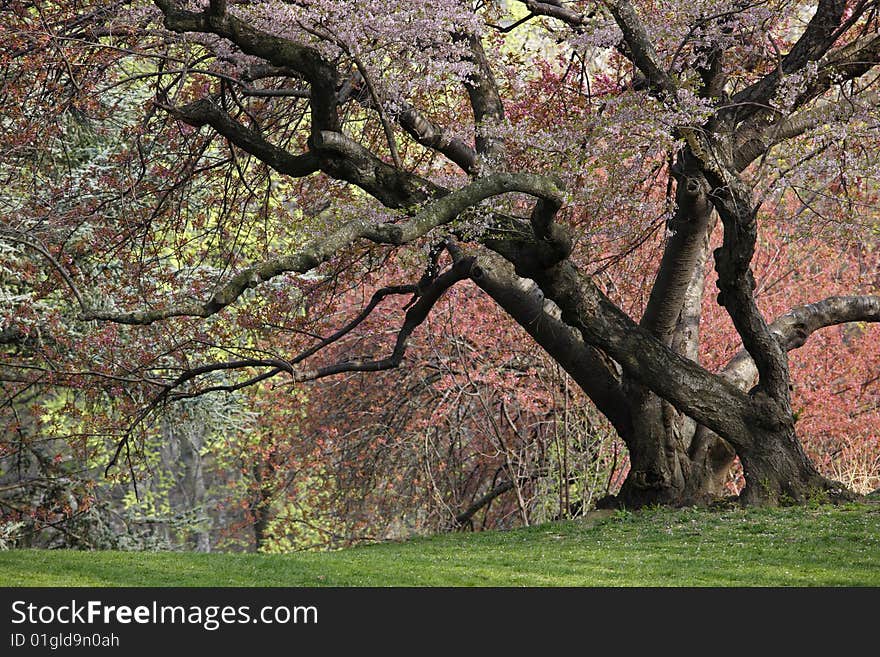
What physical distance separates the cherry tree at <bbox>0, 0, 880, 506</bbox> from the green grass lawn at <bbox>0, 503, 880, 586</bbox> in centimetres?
93

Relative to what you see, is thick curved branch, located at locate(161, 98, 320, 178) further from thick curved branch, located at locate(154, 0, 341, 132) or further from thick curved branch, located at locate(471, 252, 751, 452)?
thick curved branch, located at locate(471, 252, 751, 452)

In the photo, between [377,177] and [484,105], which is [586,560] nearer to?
[377,177]

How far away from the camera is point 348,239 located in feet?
22.7

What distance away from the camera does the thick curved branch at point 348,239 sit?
6.18 m

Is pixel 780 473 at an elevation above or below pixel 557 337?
below

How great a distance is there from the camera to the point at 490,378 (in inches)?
482

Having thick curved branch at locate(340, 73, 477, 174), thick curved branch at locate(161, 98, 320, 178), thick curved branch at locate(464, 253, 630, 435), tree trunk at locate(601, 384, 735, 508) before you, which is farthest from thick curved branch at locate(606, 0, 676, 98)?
tree trunk at locate(601, 384, 735, 508)

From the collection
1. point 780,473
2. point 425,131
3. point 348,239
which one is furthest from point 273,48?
point 780,473

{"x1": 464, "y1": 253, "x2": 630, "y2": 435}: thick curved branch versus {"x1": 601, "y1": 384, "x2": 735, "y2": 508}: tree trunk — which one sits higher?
{"x1": 464, "y1": 253, "x2": 630, "y2": 435}: thick curved branch

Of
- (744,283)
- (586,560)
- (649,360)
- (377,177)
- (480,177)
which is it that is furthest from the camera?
(649,360)

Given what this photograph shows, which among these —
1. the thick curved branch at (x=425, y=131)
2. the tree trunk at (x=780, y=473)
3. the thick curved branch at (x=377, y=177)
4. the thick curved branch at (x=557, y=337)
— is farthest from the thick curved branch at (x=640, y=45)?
the tree trunk at (x=780, y=473)

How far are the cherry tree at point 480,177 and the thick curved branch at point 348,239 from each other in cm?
2

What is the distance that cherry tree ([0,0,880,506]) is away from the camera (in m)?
8.33

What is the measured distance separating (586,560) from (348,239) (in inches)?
120
